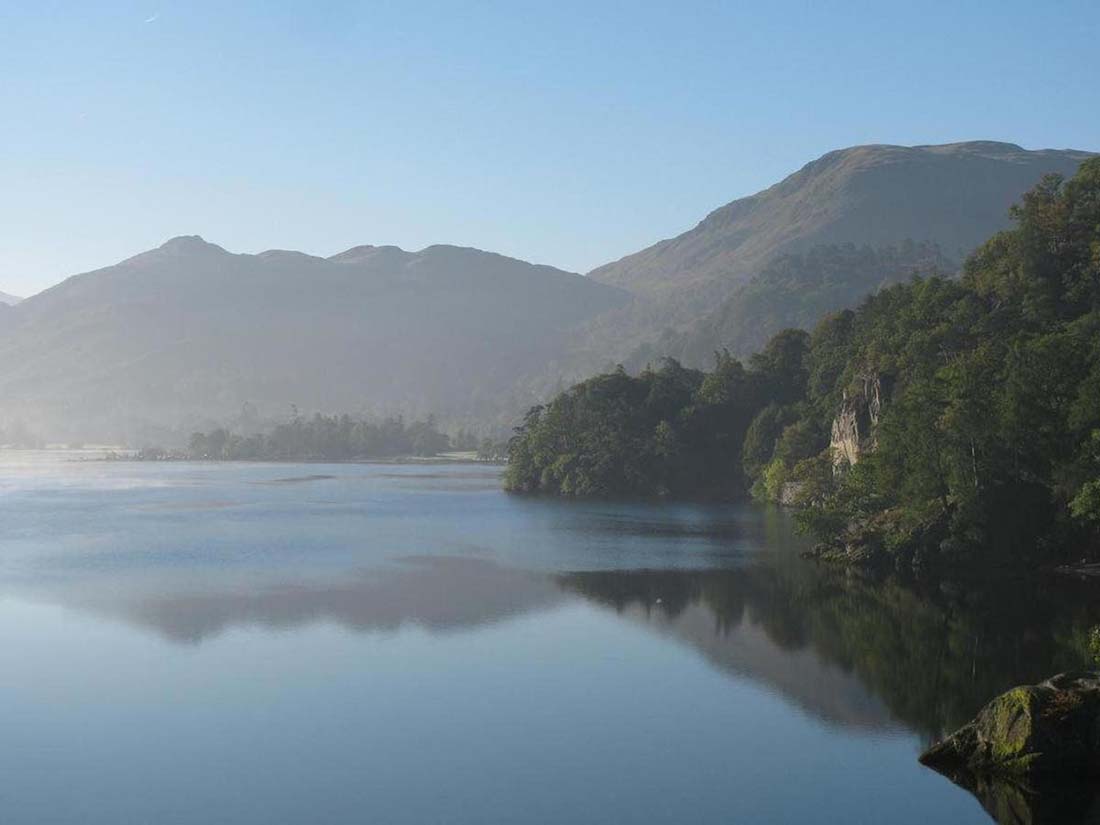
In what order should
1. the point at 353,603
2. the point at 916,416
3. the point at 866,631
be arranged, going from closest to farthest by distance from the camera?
1. the point at 866,631
2. the point at 353,603
3. the point at 916,416

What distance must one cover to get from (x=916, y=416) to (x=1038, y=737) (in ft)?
106

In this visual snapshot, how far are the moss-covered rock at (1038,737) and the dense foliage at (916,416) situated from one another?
17.7m

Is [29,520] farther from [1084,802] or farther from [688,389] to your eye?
[1084,802]

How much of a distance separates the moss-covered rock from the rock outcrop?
162 ft

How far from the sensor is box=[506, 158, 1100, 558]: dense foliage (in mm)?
53125

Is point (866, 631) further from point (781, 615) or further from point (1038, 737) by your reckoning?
point (1038, 737)

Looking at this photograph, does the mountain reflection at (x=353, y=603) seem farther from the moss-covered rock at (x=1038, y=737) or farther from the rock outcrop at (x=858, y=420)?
the rock outcrop at (x=858, y=420)

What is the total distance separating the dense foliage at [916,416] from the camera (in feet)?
174

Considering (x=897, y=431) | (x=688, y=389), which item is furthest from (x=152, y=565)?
(x=688, y=389)

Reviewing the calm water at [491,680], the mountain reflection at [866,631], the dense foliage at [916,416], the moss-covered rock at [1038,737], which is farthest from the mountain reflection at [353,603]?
the moss-covered rock at [1038,737]

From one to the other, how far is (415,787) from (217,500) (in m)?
84.3

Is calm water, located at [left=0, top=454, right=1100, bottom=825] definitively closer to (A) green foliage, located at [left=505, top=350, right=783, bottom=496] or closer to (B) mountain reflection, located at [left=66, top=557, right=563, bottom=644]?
(B) mountain reflection, located at [left=66, top=557, right=563, bottom=644]

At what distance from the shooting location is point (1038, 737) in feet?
87.1

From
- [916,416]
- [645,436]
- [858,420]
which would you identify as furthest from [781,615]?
[645,436]
